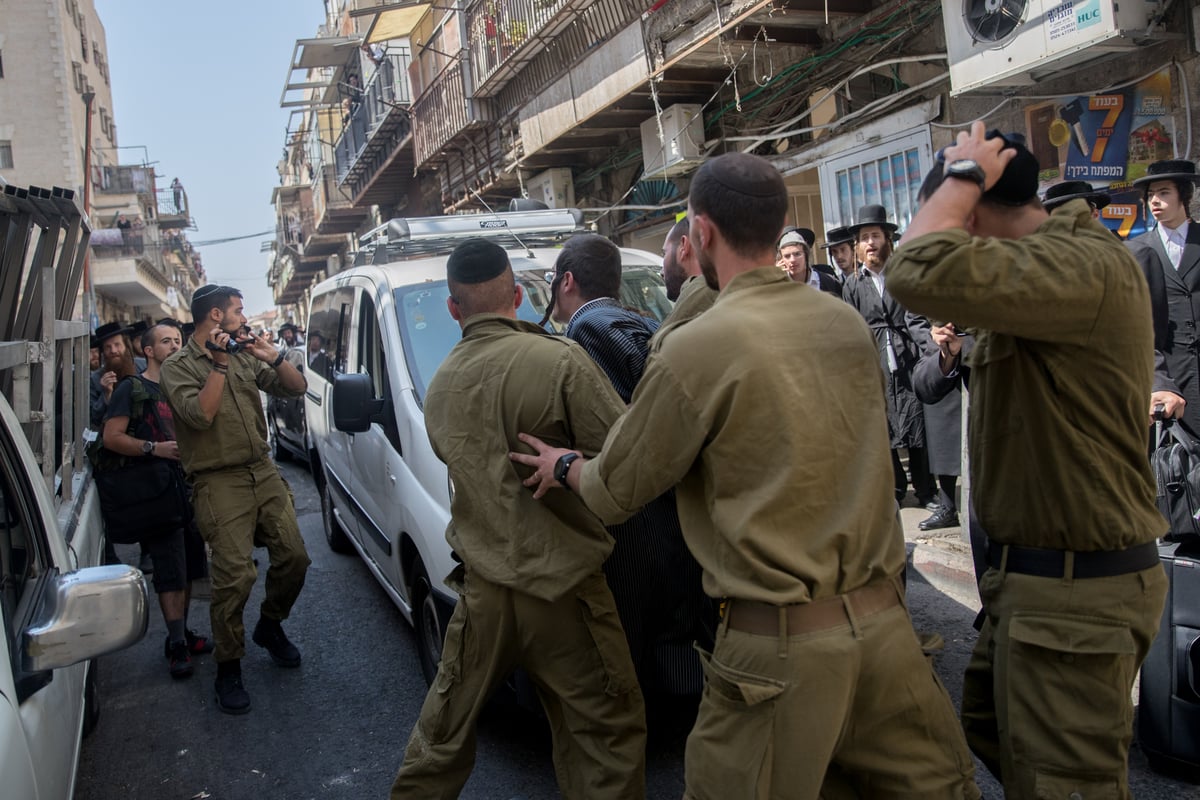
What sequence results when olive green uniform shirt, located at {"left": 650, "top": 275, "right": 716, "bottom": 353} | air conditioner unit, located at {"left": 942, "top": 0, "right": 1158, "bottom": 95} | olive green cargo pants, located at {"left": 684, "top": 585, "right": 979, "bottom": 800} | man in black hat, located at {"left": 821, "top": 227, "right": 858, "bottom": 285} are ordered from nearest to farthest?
1. olive green cargo pants, located at {"left": 684, "top": 585, "right": 979, "bottom": 800}
2. olive green uniform shirt, located at {"left": 650, "top": 275, "right": 716, "bottom": 353}
3. air conditioner unit, located at {"left": 942, "top": 0, "right": 1158, "bottom": 95}
4. man in black hat, located at {"left": 821, "top": 227, "right": 858, "bottom": 285}

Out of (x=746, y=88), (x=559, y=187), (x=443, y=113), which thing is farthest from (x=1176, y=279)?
(x=443, y=113)

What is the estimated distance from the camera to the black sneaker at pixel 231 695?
4.45 m

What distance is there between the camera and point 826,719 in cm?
184

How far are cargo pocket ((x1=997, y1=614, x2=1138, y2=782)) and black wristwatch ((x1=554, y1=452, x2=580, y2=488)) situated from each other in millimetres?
1095

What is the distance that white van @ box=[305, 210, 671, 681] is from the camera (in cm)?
414

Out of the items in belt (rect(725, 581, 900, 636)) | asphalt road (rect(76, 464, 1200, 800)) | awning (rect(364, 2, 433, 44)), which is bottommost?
asphalt road (rect(76, 464, 1200, 800))

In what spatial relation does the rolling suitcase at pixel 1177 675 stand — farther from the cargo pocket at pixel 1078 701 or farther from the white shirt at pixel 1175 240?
the white shirt at pixel 1175 240

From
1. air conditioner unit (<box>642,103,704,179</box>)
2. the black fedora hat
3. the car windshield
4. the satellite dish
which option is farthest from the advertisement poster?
air conditioner unit (<box>642,103,704,179</box>)

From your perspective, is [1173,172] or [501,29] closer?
[1173,172]

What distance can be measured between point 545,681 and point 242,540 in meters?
2.36

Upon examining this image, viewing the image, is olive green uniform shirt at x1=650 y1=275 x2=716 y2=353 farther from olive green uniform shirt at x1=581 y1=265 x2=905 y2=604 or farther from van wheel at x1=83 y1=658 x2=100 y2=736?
van wheel at x1=83 y1=658 x2=100 y2=736

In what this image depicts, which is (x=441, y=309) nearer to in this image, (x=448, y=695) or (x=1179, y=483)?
(x=448, y=695)

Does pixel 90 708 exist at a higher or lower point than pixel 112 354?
lower

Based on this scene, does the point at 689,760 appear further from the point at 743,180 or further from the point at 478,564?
the point at 743,180
